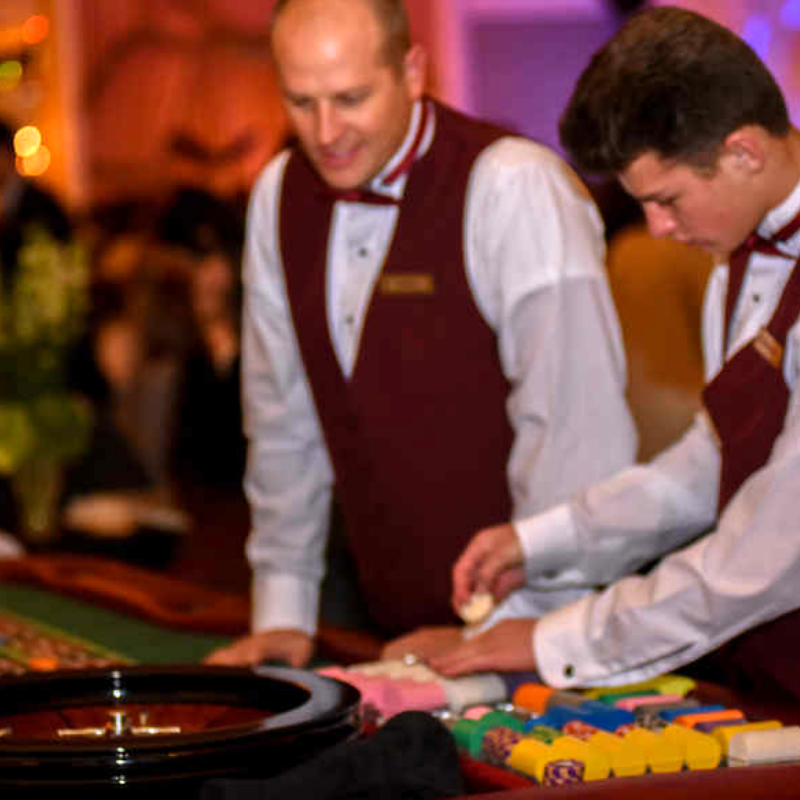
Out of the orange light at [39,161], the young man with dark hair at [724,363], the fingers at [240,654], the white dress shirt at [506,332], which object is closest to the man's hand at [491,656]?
the young man with dark hair at [724,363]

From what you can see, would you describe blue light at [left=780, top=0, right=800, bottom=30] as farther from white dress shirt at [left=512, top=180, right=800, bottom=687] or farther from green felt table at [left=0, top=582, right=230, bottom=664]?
white dress shirt at [left=512, top=180, right=800, bottom=687]

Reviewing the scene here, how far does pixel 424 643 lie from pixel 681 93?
71 cm

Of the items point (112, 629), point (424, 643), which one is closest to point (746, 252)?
point (424, 643)

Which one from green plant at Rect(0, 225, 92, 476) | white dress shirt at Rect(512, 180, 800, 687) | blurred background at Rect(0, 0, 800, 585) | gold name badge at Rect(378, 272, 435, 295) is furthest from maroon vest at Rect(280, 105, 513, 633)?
green plant at Rect(0, 225, 92, 476)

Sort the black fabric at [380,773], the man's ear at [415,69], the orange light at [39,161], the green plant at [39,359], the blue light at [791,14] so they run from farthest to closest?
the orange light at [39,161] < the blue light at [791,14] < the green plant at [39,359] < the man's ear at [415,69] < the black fabric at [380,773]

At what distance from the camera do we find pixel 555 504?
7.07ft

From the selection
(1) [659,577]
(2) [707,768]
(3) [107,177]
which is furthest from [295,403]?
(3) [107,177]

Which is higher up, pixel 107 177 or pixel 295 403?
pixel 107 177

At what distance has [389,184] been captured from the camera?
92.1 inches

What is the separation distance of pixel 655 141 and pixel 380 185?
750 mm

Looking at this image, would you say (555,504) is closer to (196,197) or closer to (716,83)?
(716,83)

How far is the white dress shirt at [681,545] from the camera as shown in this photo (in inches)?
61.1

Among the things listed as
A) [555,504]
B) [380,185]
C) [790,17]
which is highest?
[790,17]

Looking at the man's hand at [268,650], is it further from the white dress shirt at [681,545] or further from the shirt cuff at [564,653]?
the shirt cuff at [564,653]
